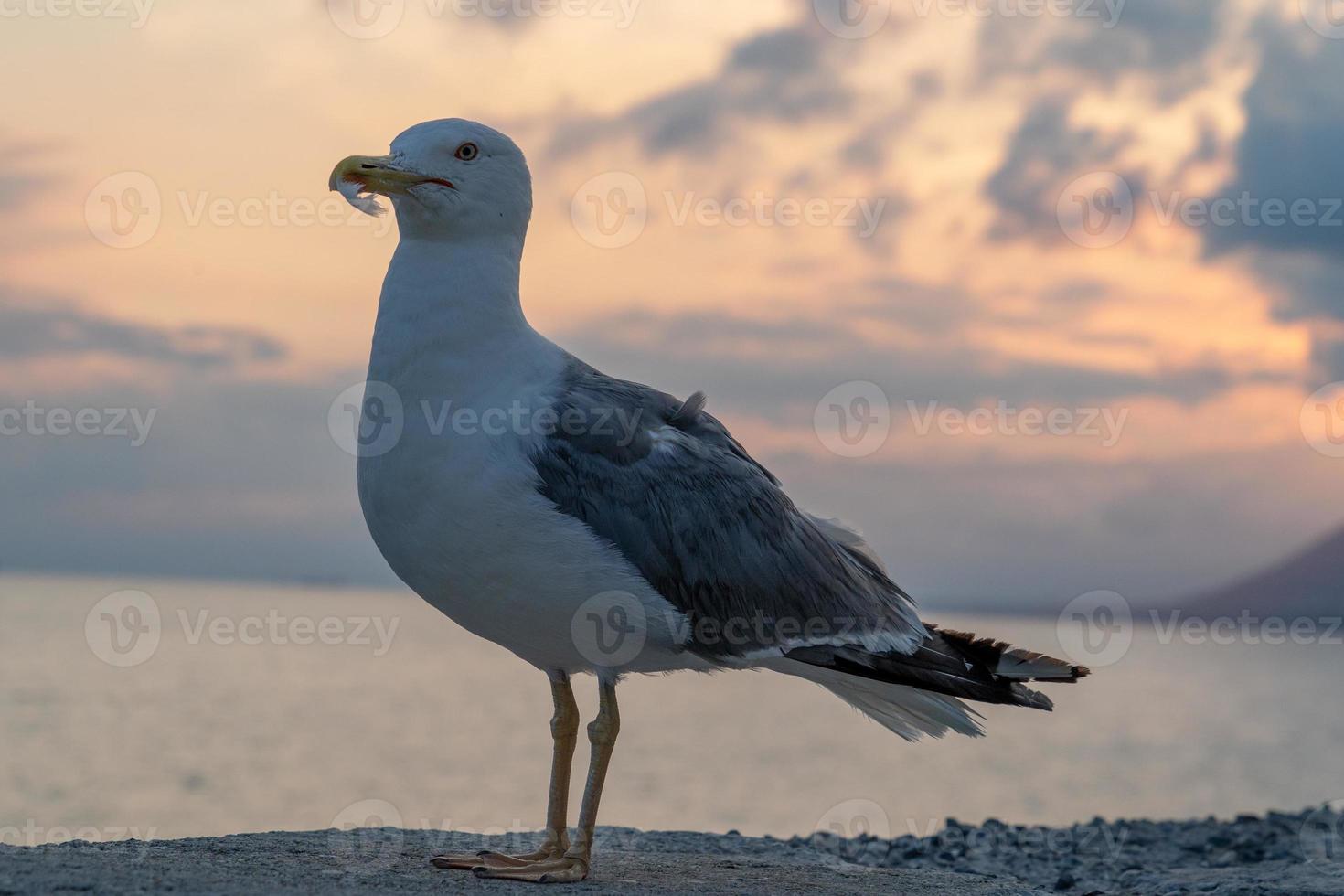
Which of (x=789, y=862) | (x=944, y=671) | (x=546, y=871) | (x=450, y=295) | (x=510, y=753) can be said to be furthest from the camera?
(x=510, y=753)

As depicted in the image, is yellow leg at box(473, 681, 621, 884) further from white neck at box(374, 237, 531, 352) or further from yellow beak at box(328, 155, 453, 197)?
yellow beak at box(328, 155, 453, 197)

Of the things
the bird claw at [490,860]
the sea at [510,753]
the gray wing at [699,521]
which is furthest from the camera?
the sea at [510,753]

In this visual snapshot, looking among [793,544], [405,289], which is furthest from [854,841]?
[405,289]

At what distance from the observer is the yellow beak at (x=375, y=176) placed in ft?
21.4

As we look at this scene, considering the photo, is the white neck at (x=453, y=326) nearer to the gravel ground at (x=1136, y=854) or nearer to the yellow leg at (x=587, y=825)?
the yellow leg at (x=587, y=825)

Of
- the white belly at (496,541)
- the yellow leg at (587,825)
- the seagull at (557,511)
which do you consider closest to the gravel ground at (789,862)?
the yellow leg at (587,825)

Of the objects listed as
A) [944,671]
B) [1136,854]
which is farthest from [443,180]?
[1136,854]

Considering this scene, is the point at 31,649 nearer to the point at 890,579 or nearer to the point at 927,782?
the point at 927,782

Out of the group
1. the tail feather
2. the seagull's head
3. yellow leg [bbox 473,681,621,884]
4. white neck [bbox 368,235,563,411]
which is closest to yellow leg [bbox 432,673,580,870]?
yellow leg [bbox 473,681,621,884]

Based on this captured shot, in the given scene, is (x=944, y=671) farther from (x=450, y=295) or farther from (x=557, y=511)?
(x=450, y=295)

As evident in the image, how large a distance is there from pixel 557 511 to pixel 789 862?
3.19 metres

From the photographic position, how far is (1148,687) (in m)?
65.5

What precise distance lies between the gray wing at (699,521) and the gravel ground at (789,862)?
1.34m

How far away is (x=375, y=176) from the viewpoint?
6539 mm
